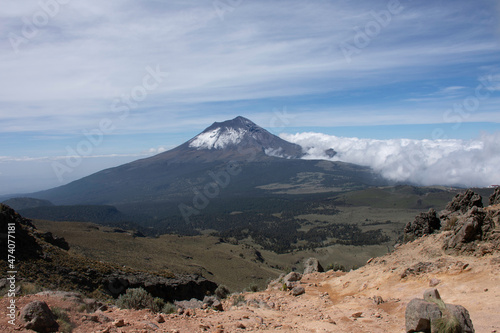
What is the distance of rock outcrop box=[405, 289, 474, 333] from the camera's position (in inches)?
273

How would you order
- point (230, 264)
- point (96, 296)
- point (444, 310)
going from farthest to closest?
1. point (230, 264)
2. point (96, 296)
3. point (444, 310)

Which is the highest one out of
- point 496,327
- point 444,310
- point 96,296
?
point 444,310

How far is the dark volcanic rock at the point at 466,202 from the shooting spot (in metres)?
20.9

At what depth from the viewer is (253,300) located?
13.7m

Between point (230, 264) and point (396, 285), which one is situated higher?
point (396, 285)

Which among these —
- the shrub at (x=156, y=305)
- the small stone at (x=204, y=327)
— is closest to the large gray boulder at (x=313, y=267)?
the shrub at (x=156, y=305)

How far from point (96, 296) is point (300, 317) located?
36.0ft

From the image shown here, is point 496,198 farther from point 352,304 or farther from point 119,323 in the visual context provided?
point 119,323

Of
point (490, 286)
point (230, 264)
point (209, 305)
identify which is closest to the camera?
point (490, 286)

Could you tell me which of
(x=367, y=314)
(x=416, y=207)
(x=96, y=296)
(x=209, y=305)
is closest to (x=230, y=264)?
(x=96, y=296)

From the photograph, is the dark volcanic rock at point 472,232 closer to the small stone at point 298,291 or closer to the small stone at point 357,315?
the small stone at point 357,315

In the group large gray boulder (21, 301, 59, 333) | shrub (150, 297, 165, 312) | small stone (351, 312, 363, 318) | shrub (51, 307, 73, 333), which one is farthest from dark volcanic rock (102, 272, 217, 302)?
small stone (351, 312, 363, 318)

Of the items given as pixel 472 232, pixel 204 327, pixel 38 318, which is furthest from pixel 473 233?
pixel 38 318

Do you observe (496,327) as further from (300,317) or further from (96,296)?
(96,296)
